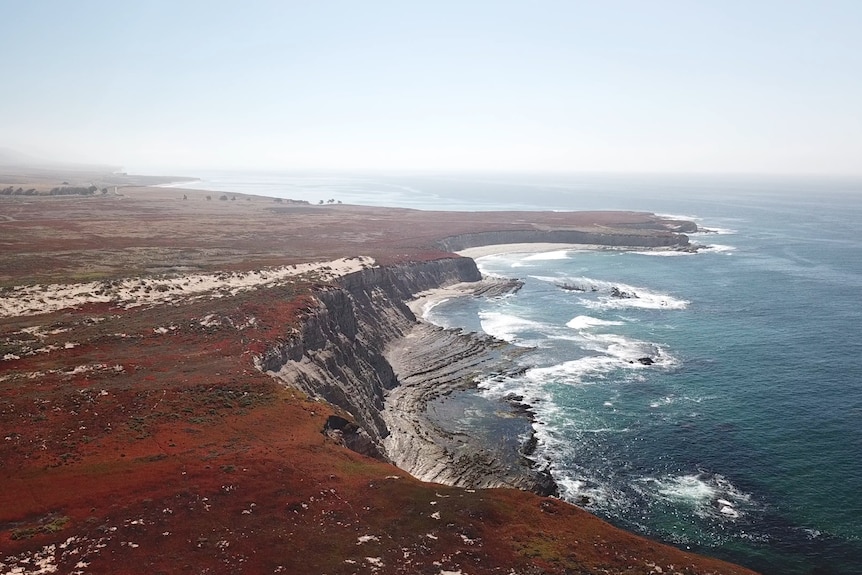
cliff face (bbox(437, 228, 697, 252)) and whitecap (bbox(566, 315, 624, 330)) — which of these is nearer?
whitecap (bbox(566, 315, 624, 330))

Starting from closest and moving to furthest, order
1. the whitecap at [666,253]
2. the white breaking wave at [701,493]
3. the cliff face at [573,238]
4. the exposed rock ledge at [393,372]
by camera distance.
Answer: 1. the white breaking wave at [701,493]
2. the exposed rock ledge at [393,372]
3. the whitecap at [666,253]
4. the cliff face at [573,238]

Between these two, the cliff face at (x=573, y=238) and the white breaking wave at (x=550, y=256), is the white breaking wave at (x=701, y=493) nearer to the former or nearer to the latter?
the white breaking wave at (x=550, y=256)

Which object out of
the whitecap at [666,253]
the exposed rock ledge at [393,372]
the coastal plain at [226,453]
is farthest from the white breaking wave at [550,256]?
the coastal plain at [226,453]

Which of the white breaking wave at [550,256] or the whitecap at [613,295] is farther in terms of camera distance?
the white breaking wave at [550,256]

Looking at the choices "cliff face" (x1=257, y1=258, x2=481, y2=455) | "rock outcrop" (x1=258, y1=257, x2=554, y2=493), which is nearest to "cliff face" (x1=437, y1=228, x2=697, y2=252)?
"cliff face" (x1=257, y1=258, x2=481, y2=455)

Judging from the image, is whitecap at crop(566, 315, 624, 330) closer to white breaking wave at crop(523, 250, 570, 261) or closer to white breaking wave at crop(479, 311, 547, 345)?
white breaking wave at crop(479, 311, 547, 345)

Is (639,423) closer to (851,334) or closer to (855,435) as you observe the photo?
(855,435)

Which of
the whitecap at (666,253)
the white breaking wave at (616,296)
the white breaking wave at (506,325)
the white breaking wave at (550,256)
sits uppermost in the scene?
the whitecap at (666,253)
